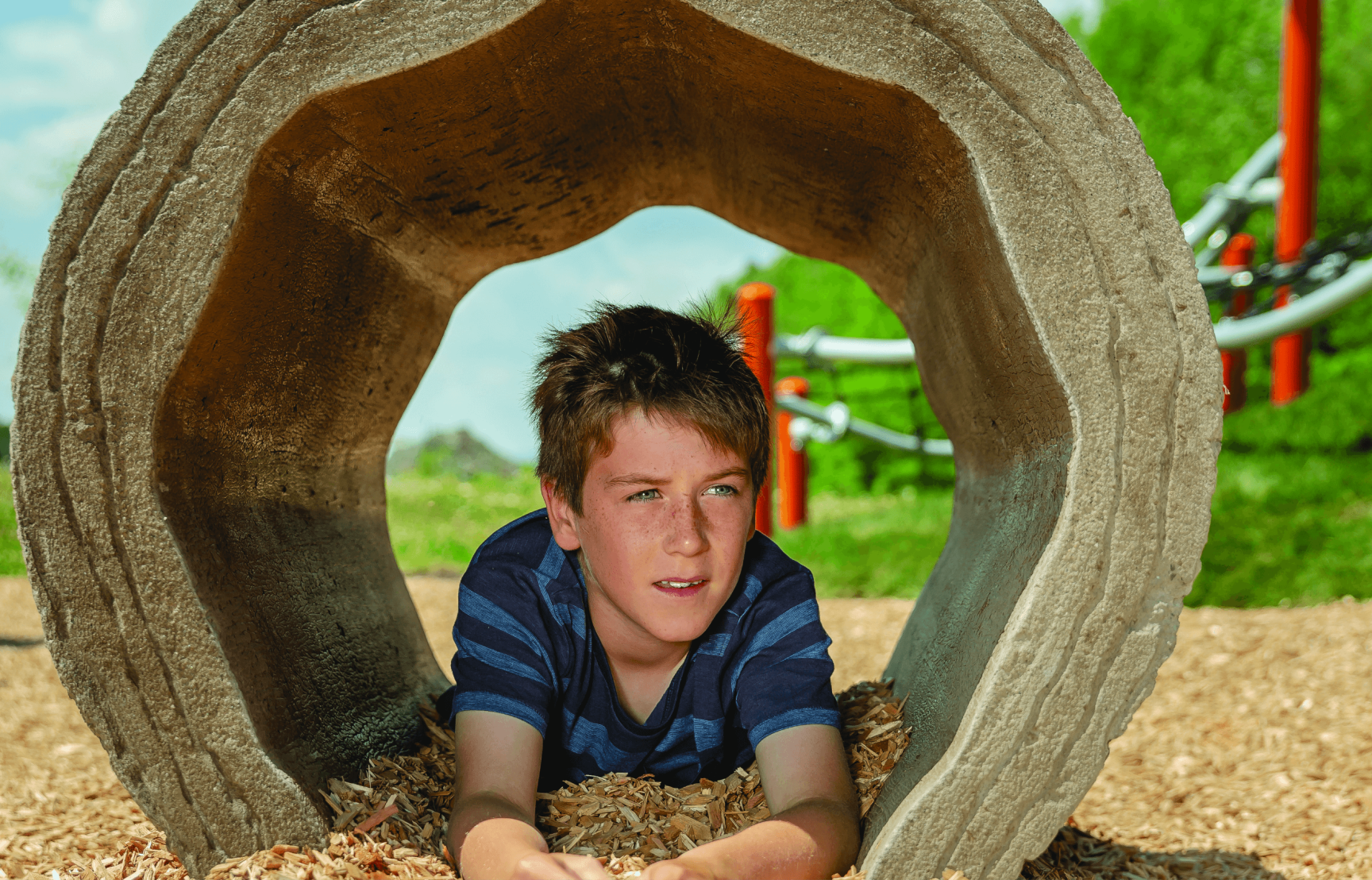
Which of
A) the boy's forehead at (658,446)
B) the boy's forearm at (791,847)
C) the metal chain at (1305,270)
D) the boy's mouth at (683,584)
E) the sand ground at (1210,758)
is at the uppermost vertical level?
→ the metal chain at (1305,270)

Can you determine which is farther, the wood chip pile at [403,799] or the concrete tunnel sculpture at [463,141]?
the wood chip pile at [403,799]

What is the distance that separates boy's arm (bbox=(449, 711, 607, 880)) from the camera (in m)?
1.62

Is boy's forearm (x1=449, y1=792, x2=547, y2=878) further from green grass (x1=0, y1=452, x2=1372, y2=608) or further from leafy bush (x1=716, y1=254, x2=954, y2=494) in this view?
leafy bush (x1=716, y1=254, x2=954, y2=494)

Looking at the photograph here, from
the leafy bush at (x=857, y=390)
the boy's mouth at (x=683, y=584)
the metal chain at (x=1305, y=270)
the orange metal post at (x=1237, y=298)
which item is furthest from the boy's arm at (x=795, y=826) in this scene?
the leafy bush at (x=857, y=390)

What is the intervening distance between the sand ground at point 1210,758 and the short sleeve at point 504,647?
108cm

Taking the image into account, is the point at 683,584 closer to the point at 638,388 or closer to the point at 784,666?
the point at 784,666

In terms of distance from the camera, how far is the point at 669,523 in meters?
1.97

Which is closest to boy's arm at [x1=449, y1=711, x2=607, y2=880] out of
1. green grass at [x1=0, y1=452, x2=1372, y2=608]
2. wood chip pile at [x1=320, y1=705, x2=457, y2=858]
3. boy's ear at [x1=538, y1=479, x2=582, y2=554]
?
wood chip pile at [x1=320, y1=705, x2=457, y2=858]

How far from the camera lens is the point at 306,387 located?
2.32 m

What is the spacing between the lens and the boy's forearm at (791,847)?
5.37 feet

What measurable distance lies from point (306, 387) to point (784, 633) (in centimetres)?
132

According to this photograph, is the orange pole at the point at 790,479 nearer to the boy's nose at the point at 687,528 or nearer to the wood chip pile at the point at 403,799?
the wood chip pile at the point at 403,799

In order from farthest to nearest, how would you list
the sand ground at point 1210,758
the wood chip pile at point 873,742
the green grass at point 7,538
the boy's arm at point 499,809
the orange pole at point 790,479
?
the green grass at point 7,538, the orange pole at point 790,479, the sand ground at point 1210,758, the wood chip pile at point 873,742, the boy's arm at point 499,809

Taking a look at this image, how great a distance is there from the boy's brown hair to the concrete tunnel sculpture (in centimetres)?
55
